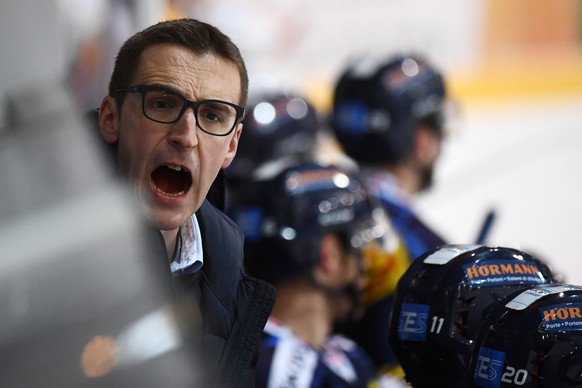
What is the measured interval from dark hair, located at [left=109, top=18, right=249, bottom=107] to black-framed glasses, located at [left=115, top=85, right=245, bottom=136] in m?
0.02

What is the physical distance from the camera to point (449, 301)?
1.59 meters

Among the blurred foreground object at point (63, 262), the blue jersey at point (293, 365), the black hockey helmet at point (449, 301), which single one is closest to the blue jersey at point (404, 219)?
the blue jersey at point (293, 365)

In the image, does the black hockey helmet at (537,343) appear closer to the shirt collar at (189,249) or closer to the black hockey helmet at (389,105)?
the shirt collar at (189,249)

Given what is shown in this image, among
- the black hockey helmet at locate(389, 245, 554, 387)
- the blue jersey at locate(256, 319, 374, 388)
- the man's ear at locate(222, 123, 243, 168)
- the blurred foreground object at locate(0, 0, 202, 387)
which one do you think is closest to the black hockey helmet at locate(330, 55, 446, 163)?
the blue jersey at locate(256, 319, 374, 388)

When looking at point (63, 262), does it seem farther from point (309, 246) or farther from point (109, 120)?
point (309, 246)

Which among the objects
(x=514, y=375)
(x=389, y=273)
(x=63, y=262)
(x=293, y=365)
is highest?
(x=63, y=262)

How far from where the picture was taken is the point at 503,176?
6.98 meters

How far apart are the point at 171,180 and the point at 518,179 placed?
236 inches

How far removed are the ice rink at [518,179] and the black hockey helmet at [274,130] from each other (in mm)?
1704

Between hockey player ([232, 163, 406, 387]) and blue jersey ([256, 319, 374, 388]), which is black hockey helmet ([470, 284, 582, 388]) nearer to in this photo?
blue jersey ([256, 319, 374, 388])

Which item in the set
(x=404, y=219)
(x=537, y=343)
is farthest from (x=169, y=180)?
(x=404, y=219)

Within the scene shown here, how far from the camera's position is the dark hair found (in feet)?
3.81

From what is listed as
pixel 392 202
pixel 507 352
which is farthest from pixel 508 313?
pixel 392 202

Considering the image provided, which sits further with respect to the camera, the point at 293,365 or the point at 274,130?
the point at 274,130
